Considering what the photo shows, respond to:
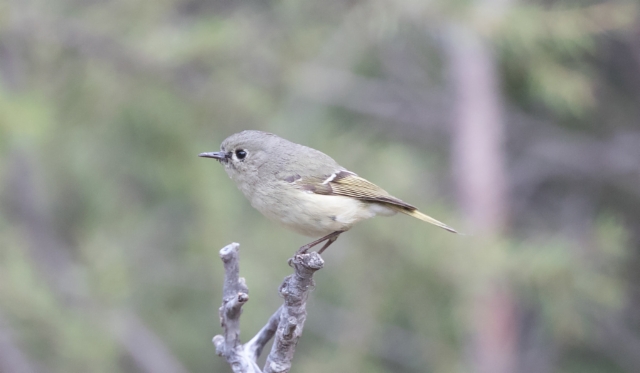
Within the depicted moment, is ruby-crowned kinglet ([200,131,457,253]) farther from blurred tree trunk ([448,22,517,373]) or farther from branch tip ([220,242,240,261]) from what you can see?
blurred tree trunk ([448,22,517,373])

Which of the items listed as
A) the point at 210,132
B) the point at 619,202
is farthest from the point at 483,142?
the point at 210,132

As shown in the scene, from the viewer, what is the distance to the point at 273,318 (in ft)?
6.41

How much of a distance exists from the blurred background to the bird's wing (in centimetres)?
93

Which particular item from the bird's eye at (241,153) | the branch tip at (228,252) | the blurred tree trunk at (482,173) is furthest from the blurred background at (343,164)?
Answer: the branch tip at (228,252)

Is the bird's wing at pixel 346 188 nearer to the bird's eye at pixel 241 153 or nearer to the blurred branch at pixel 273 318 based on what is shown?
the bird's eye at pixel 241 153

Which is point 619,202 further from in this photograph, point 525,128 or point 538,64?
point 538,64

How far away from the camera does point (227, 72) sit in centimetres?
345

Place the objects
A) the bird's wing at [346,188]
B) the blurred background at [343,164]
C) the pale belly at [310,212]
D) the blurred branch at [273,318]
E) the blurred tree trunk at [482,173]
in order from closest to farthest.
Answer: the blurred branch at [273,318]
the pale belly at [310,212]
the bird's wing at [346,188]
the blurred background at [343,164]
the blurred tree trunk at [482,173]

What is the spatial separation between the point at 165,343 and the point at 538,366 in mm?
3044

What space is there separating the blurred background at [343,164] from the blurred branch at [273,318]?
1301mm

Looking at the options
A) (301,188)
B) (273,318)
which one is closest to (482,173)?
(301,188)

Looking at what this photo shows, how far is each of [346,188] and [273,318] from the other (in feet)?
2.57

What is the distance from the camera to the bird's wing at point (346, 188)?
2.51 metres

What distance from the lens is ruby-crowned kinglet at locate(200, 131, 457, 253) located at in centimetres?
234
